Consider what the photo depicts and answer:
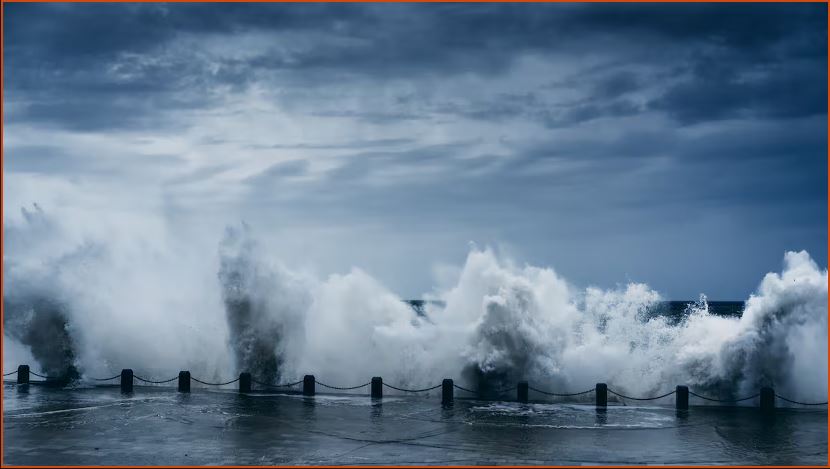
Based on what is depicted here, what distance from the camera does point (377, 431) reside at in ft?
51.6

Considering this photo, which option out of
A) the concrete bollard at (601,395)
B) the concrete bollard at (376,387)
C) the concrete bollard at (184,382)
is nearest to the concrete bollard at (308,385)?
the concrete bollard at (376,387)

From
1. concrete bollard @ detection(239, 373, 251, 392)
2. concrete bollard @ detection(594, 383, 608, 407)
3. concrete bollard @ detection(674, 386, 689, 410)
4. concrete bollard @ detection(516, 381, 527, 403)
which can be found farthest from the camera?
concrete bollard @ detection(239, 373, 251, 392)

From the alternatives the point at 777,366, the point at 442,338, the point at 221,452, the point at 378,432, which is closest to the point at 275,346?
the point at 442,338

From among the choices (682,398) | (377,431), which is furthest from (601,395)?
(377,431)

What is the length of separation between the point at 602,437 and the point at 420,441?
3.62 metres

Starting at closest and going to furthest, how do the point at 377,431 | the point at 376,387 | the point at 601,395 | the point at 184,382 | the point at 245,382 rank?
the point at 377,431 → the point at 601,395 → the point at 376,387 → the point at 184,382 → the point at 245,382

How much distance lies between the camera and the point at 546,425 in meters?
16.7

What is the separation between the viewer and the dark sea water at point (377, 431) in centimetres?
1303

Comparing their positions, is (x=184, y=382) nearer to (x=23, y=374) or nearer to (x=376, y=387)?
(x=376, y=387)

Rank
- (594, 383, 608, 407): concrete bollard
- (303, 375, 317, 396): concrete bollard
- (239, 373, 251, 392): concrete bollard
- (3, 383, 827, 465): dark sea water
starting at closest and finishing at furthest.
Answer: (3, 383, 827, 465): dark sea water
(594, 383, 608, 407): concrete bollard
(303, 375, 317, 396): concrete bollard
(239, 373, 251, 392): concrete bollard

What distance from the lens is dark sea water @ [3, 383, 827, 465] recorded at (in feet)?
42.8

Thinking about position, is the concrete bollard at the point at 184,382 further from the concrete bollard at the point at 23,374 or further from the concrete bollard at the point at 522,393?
the concrete bollard at the point at 522,393

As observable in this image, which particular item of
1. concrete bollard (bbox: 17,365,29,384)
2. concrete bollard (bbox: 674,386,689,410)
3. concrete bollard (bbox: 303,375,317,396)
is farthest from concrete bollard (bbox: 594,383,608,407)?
concrete bollard (bbox: 17,365,29,384)

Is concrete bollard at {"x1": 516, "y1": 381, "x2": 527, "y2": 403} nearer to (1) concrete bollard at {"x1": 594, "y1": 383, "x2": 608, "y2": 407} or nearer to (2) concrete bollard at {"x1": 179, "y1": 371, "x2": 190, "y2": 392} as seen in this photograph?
(1) concrete bollard at {"x1": 594, "y1": 383, "x2": 608, "y2": 407}
